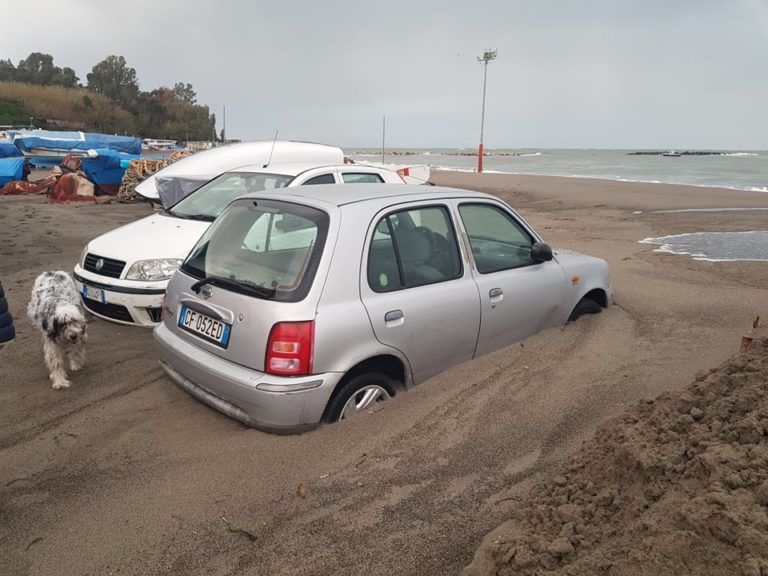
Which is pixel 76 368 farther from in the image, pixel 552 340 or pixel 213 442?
pixel 552 340

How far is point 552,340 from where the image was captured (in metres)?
4.68

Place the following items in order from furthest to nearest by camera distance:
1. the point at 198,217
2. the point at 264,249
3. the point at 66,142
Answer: the point at 66,142 → the point at 198,217 → the point at 264,249

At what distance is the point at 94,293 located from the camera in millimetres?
5758

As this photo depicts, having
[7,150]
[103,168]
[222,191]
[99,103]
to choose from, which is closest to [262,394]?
[222,191]

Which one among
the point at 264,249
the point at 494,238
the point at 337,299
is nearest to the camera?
the point at 337,299

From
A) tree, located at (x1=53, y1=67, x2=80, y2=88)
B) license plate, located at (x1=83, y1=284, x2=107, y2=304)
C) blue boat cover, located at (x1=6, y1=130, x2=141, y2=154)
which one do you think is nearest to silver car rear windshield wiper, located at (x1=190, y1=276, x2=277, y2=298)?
license plate, located at (x1=83, y1=284, x2=107, y2=304)

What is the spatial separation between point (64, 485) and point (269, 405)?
1.19 metres

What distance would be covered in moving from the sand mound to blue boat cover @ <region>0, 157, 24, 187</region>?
2357 centimetres

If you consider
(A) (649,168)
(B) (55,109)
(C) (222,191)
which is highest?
(B) (55,109)

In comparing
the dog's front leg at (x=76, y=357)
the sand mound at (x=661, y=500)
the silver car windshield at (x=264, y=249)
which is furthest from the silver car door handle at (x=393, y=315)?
the dog's front leg at (x=76, y=357)

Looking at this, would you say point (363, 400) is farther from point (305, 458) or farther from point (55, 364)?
point (55, 364)

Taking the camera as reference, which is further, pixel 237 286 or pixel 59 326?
pixel 59 326

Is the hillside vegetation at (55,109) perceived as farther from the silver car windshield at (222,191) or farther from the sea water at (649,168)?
the silver car windshield at (222,191)

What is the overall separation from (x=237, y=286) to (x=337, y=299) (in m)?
0.66
